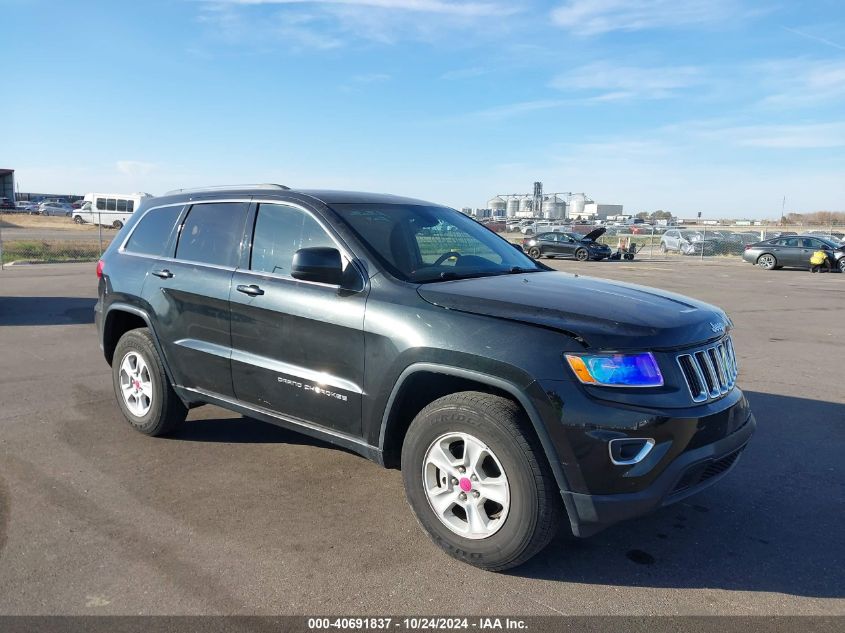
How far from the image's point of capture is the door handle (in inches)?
168

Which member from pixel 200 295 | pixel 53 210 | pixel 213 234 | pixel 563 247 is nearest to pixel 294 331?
pixel 200 295

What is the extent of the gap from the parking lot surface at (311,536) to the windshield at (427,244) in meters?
1.40

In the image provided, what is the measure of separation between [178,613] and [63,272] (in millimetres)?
17928

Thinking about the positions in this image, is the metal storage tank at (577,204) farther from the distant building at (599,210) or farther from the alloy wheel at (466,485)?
the alloy wheel at (466,485)

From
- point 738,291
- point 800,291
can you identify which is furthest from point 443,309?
point 800,291

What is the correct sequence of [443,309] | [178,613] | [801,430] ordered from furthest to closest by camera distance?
[801,430]
[443,309]
[178,613]

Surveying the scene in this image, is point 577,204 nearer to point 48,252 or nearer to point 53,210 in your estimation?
point 53,210

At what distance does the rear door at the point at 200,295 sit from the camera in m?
4.53

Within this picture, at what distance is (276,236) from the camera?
14.5ft

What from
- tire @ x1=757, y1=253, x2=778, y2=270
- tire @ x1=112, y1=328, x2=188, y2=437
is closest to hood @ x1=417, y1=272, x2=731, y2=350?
tire @ x1=112, y1=328, x2=188, y2=437

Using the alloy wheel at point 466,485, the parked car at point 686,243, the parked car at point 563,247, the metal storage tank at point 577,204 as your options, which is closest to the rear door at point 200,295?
the alloy wheel at point 466,485

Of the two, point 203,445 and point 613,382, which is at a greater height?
point 613,382

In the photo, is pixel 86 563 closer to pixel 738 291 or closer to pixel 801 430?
pixel 801 430

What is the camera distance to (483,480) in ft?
10.9
